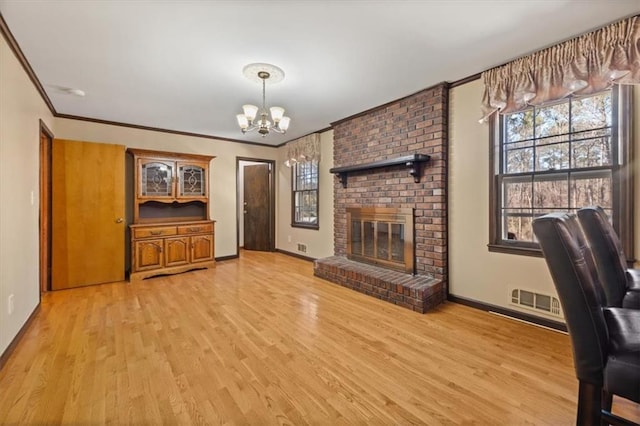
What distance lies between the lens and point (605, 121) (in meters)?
2.27

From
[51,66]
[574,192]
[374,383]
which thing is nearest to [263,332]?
[374,383]

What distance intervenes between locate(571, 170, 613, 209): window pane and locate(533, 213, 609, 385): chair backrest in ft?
6.09

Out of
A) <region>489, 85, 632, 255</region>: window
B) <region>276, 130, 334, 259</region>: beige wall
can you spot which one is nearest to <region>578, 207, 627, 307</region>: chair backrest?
<region>489, 85, 632, 255</region>: window

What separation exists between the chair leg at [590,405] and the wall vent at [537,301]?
5.85 ft

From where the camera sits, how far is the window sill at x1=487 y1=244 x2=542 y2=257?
2571mm

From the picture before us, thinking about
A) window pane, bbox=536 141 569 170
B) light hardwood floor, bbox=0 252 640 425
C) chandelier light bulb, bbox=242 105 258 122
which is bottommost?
light hardwood floor, bbox=0 252 640 425

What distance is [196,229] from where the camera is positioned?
471cm

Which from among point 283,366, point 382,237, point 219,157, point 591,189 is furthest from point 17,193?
point 591,189

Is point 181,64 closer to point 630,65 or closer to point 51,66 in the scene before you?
point 51,66

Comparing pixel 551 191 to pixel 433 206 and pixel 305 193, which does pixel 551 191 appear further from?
pixel 305 193

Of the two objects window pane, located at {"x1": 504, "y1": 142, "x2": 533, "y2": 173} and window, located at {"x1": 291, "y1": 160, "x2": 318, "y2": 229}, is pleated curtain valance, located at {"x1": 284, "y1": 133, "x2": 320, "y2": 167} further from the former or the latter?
window pane, located at {"x1": 504, "y1": 142, "x2": 533, "y2": 173}

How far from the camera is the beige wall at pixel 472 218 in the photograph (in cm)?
278

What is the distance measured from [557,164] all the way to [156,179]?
5.19m

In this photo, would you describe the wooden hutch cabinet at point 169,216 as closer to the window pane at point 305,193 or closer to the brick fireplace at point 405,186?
the window pane at point 305,193
